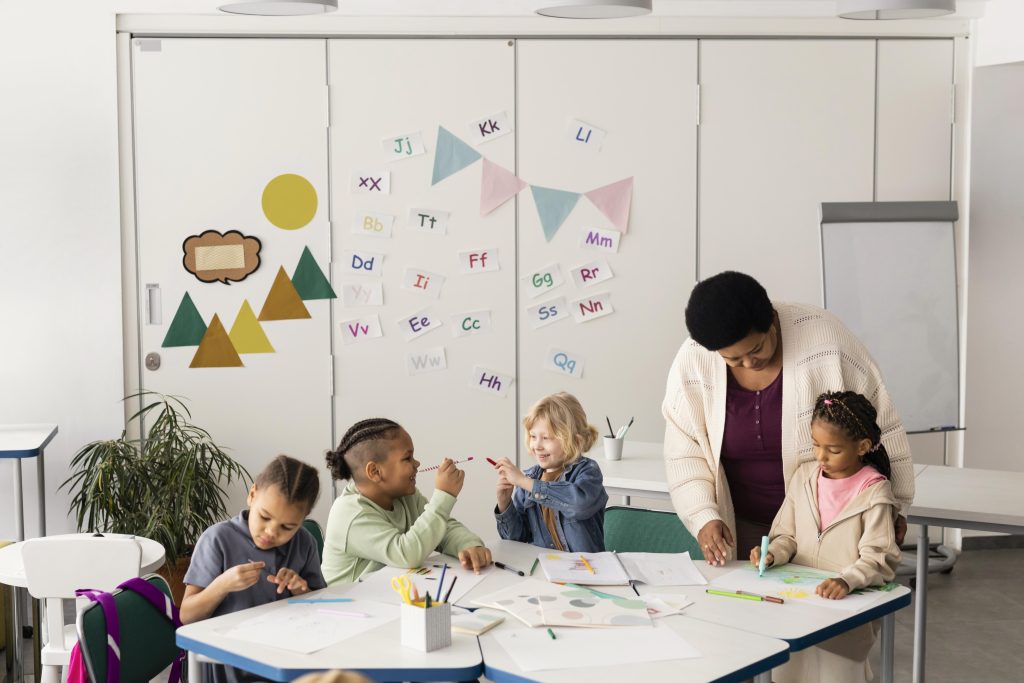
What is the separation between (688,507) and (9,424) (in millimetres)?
3246

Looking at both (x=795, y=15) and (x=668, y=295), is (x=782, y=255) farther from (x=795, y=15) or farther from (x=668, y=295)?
(x=795, y=15)

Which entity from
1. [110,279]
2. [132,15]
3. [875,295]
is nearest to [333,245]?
[110,279]

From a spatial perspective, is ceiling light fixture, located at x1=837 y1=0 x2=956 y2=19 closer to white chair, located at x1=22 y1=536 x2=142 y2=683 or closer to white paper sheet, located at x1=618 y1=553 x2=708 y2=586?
white paper sheet, located at x1=618 y1=553 x2=708 y2=586

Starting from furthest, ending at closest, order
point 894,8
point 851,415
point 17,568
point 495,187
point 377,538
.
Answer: point 495,187, point 894,8, point 17,568, point 377,538, point 851,415

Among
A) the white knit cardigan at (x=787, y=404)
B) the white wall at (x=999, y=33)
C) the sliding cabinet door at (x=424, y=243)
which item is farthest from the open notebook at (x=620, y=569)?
the white wall at (x=999, y=33)

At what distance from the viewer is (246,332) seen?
16.6 feet

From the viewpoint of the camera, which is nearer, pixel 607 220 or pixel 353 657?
pixel 353 657

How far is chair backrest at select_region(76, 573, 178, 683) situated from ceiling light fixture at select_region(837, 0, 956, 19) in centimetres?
266

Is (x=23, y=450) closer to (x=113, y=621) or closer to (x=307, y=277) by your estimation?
(x=307, y=277)

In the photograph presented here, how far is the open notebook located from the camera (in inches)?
107

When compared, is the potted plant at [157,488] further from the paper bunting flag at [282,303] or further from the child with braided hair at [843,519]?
the child with braided hair at [843,519]

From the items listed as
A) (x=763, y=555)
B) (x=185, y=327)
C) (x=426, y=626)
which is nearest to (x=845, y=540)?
(x=763, y=555)

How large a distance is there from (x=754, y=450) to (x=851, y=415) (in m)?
0.30

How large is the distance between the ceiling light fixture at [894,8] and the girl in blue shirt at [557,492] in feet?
5.06
